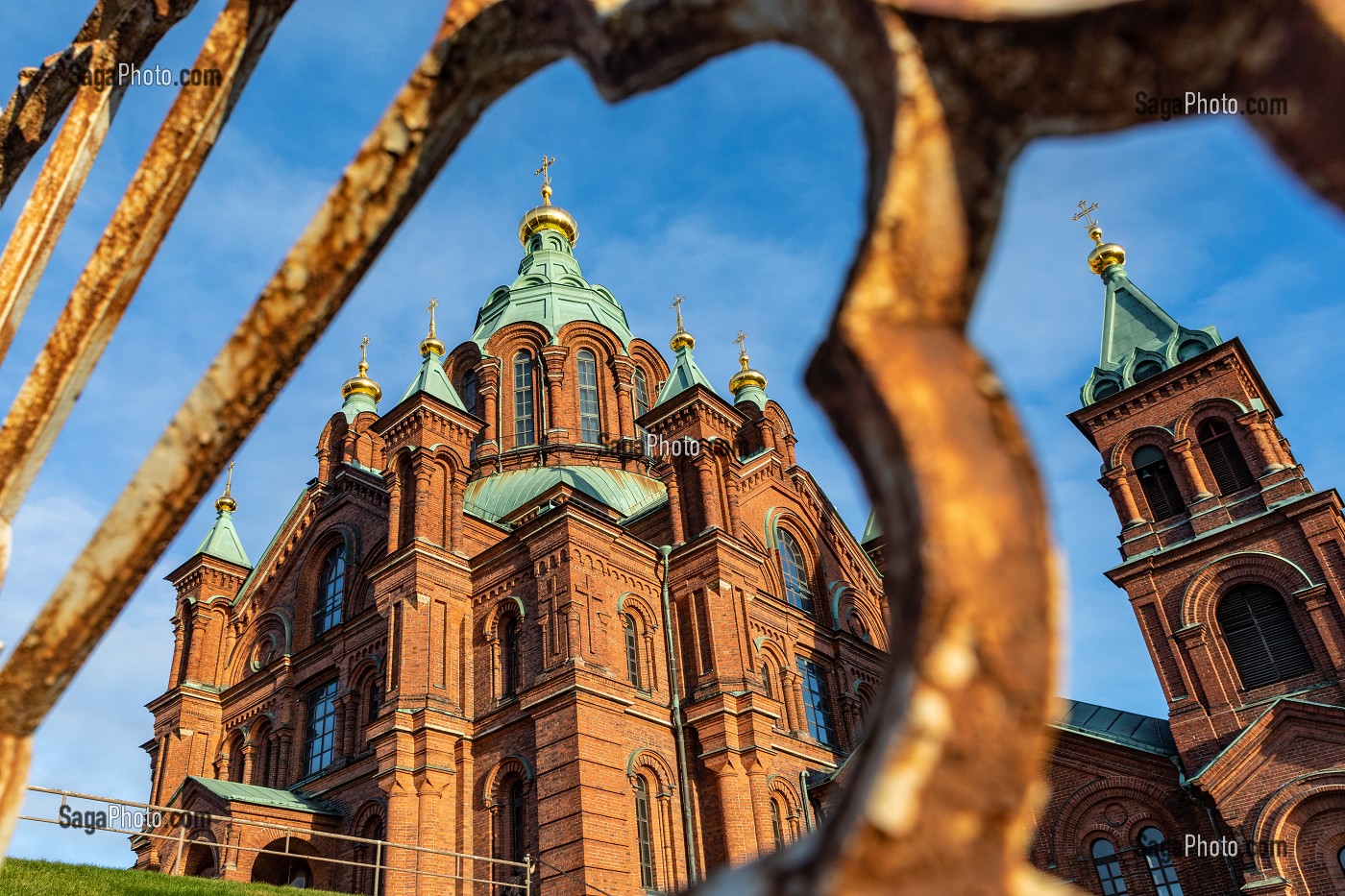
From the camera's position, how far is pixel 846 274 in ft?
3.47

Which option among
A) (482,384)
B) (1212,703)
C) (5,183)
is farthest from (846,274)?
(482,384)

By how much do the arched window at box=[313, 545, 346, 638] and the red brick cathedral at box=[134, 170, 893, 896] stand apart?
0.09 m

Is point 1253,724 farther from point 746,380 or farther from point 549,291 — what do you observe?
point 549,291

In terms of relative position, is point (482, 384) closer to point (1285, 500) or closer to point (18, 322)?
point (1285, 500)

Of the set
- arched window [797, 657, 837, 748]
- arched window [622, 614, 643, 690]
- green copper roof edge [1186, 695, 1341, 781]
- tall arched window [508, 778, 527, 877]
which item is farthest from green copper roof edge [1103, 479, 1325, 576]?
tall arched window [508, 778, 527, 877]

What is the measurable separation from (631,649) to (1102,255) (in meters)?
16.0

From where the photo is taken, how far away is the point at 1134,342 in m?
22.8

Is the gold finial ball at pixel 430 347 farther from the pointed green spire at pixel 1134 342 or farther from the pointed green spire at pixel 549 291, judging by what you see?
the pointed green spire at pixel 1134 342

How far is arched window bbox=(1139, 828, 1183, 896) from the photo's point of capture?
17062 millimetres

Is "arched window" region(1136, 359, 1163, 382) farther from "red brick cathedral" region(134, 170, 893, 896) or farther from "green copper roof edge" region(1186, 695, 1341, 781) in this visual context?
"green copper roof edge" region(1186, 695, 1341, 781)

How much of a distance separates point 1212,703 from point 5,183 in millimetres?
19797

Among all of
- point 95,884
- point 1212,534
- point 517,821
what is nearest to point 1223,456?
point 1212,534

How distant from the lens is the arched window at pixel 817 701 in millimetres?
22188

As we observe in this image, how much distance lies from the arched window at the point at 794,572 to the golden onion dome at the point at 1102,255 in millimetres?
10559
